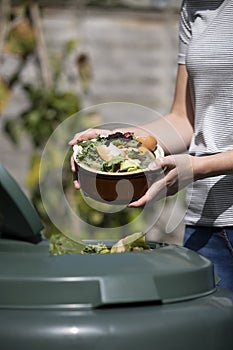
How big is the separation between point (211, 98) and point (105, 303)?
816 mm

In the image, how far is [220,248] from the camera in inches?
91.4

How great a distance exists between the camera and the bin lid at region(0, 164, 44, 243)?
1.74 metres

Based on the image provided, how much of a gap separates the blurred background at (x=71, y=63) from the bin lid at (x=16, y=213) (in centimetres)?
253

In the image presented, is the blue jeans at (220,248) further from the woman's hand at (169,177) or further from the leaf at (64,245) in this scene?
the leaf at (64,245)

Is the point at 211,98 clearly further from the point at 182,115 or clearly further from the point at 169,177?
the point at 169,177

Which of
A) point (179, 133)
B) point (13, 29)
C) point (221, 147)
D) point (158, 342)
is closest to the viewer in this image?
point (158, 342)

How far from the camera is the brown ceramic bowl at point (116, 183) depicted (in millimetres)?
1853

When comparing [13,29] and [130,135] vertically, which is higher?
[130,135]

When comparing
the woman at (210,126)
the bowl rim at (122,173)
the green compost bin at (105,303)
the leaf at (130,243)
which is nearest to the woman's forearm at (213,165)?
the woman at (210,126)

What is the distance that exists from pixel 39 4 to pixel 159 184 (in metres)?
2.92

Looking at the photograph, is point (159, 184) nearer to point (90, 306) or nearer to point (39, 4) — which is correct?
point (90, 306)

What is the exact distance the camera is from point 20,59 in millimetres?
4668

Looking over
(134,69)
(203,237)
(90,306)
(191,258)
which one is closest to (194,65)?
(203,237)

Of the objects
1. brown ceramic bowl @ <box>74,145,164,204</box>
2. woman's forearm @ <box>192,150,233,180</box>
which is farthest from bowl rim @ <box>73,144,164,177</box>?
woman's forearm @ <box>192,150,233,180</box>
